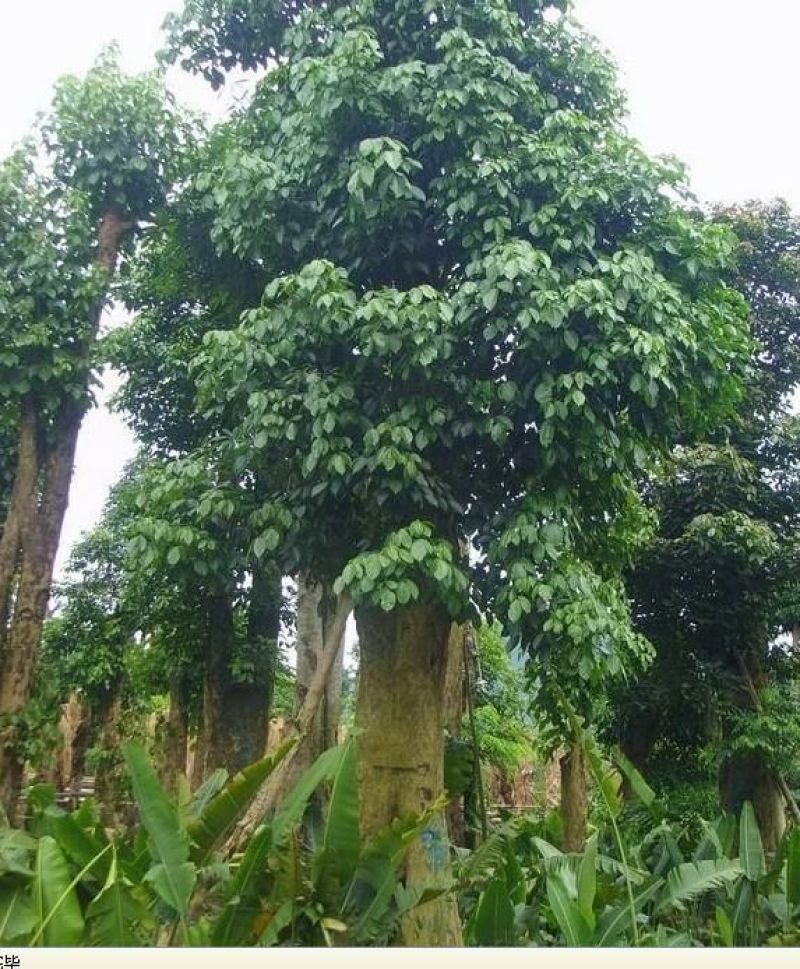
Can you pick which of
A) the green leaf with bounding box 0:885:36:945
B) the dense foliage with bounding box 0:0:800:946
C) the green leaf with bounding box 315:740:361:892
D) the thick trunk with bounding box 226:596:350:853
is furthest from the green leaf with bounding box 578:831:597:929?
the green leaf with bounding box 0:885:36:945

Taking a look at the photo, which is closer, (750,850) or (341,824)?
(341,824)

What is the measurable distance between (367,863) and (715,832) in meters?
2.11

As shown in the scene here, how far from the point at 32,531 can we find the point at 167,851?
2.50 meters

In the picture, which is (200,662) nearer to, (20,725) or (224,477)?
(20,725)

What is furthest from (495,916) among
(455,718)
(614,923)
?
(455,718)

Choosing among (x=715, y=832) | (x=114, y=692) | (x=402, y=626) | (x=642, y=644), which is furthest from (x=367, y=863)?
(x=114, y=692)

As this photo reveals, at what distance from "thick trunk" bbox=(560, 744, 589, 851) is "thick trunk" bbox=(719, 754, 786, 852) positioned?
2323 millimetres

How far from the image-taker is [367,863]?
3.23 meters

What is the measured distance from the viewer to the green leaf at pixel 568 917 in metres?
3.27

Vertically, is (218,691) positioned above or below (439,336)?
below

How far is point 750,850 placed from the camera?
13.4ft

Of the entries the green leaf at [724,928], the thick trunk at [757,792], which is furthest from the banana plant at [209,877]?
the thick trunk at [757,792]

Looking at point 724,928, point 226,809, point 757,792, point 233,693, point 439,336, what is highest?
point 439,336

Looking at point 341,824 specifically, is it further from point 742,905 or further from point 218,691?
point 218,691
